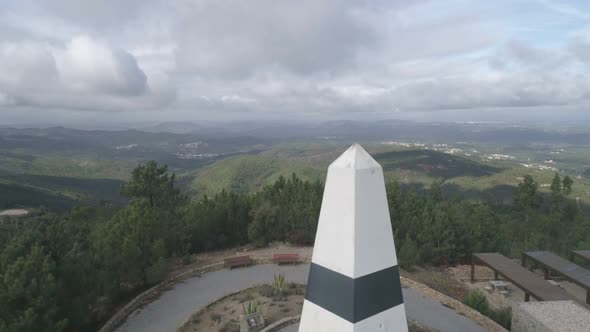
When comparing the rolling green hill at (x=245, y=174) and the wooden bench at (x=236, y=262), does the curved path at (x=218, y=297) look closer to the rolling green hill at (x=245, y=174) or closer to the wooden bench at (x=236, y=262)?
the wooden bench at (x=236, y=262)

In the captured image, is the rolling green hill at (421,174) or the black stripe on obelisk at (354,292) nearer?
the black stripe on obelisk at (354,292)

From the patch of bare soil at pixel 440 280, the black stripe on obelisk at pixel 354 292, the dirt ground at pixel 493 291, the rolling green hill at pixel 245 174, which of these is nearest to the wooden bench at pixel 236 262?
the patch of bare soil at pixel 440 280

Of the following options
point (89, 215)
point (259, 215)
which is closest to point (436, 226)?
point (259, 215)

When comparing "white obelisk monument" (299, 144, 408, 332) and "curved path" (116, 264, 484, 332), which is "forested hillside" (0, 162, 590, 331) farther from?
"white obelisk monument" (299, 144, 408, 332)

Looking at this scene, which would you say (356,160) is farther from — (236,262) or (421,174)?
(421,174)

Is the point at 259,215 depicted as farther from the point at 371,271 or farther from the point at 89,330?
the point at 371,271

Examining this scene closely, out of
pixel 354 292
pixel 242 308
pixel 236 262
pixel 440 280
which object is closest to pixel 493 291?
pixel 440 280
